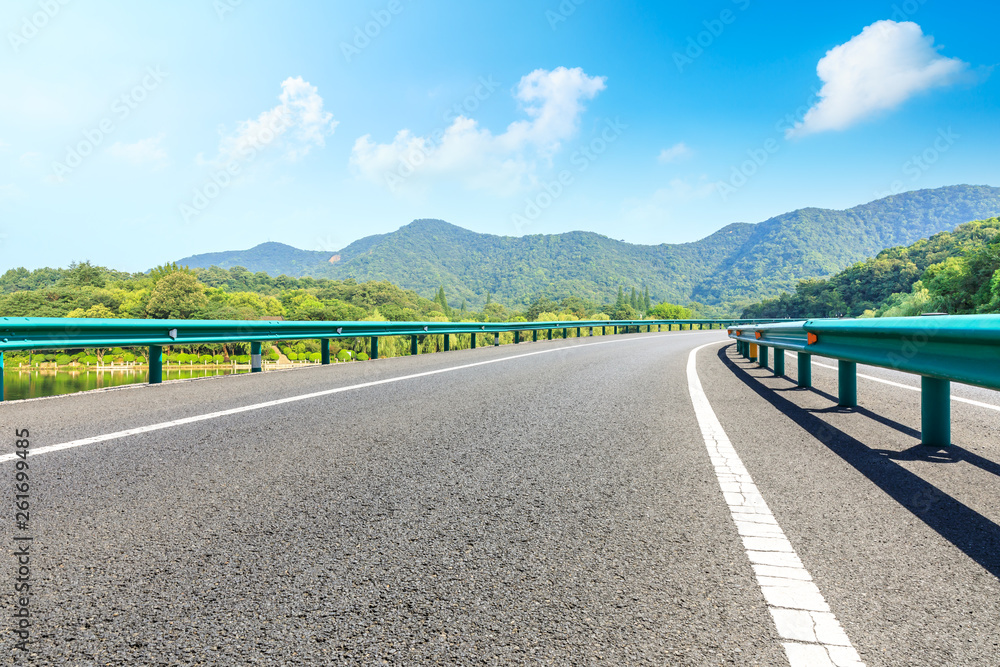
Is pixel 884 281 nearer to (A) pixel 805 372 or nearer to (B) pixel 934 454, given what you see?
(A) pixel 805 372

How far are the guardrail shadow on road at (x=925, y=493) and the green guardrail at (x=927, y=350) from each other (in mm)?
364

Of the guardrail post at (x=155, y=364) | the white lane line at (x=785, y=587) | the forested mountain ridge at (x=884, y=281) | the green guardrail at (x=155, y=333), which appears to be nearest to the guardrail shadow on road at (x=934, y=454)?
the white lane line at (x=785, y=587)

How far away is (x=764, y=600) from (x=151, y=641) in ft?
6.46

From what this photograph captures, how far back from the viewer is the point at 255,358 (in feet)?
33.9

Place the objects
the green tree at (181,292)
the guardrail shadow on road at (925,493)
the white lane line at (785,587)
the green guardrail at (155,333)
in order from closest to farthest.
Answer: the white lane line at (785,587) → the guardrail shadow on road at (925,493) → the green guardrail at (155,333) → the green tree at (181,292)

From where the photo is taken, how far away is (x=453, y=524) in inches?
108

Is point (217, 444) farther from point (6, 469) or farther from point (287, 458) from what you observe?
point (6, 469)

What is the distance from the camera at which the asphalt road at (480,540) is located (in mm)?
1758

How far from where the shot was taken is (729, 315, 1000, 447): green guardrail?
11.2ft

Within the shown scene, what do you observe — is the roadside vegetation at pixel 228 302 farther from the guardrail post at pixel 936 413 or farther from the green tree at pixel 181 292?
the guardrail post at pixel 936 413

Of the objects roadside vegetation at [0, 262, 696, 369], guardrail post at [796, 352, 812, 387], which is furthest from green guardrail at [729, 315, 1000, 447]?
roadside vegetation at [0, 262, 696, 369]

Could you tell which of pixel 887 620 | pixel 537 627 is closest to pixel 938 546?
Result: pixel 887 620

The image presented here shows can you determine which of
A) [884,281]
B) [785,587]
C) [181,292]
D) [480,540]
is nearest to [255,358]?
[480,540]

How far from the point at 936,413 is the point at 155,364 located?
9.05 metres
